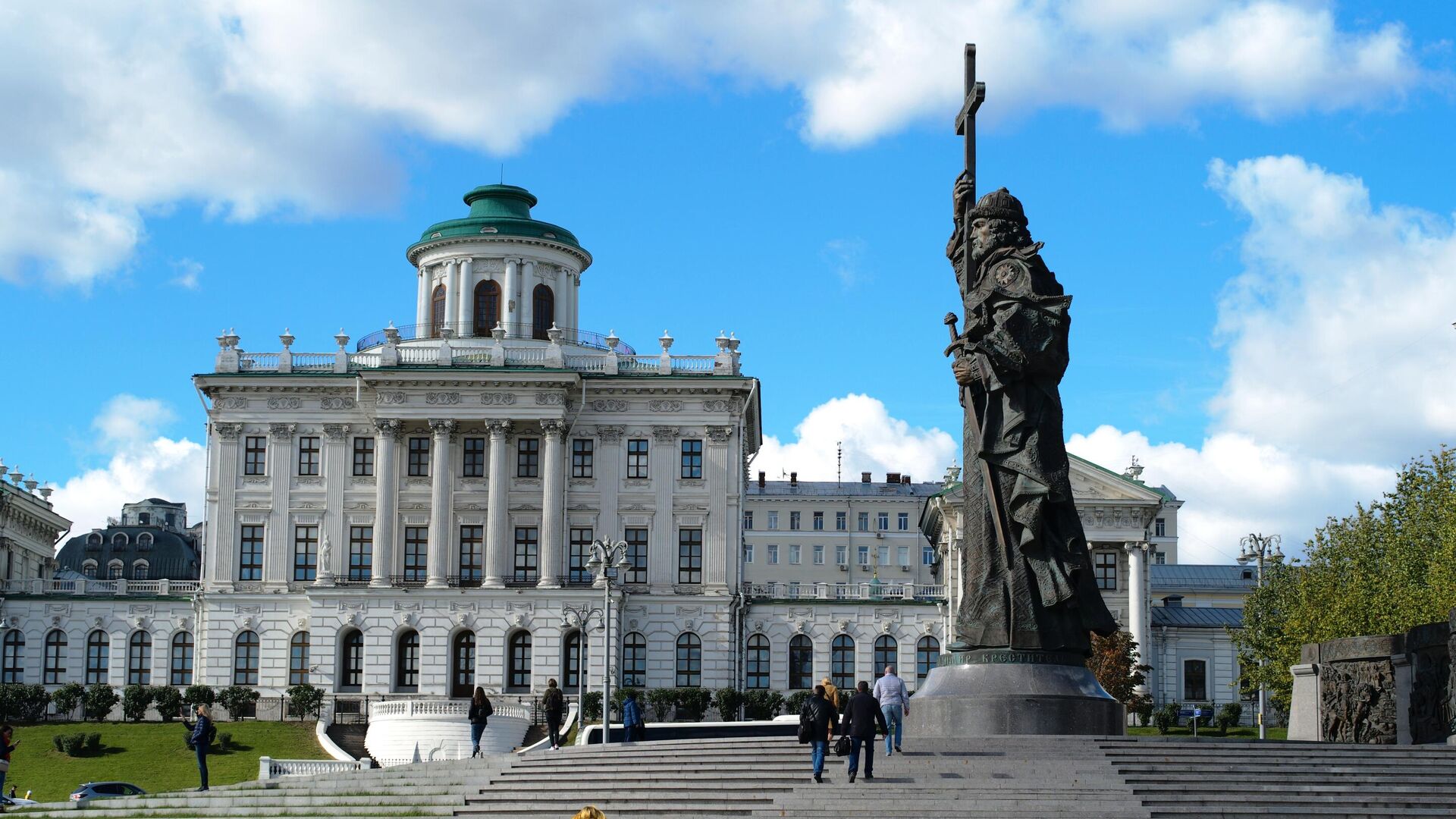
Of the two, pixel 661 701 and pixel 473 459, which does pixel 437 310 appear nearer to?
pixel 473 459

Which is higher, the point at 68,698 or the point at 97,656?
the point at 97,656

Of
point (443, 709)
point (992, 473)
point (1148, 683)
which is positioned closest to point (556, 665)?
point (443, 709)

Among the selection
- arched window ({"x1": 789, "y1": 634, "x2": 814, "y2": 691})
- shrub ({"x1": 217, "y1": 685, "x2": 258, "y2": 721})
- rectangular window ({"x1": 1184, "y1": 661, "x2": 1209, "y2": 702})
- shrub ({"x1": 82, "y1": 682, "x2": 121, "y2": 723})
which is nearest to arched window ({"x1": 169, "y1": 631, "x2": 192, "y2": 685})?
shrub ({"x1": 217, "y1": 685, "x2": 258, "y2": 721})

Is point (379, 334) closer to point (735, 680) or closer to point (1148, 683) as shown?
point (735, 680)

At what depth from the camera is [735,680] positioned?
69.0 m

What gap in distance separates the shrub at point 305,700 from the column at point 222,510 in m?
7.17

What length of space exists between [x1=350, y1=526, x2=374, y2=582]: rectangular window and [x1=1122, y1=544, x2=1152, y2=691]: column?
94.7 ft

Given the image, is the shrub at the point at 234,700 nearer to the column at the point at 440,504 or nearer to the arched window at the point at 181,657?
the arched window at the point at 181,657

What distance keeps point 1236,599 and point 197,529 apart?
63.4 meters

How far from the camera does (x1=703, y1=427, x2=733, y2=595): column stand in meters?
69.4

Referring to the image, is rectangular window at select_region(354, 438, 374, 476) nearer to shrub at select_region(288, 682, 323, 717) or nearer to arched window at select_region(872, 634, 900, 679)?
shrub at select_region(288, 682, 323, 717)

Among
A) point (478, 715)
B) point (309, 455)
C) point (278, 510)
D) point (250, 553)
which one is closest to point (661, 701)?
point (278, 510)

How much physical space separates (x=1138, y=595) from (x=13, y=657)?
4244cm

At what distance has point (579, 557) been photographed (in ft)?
228
